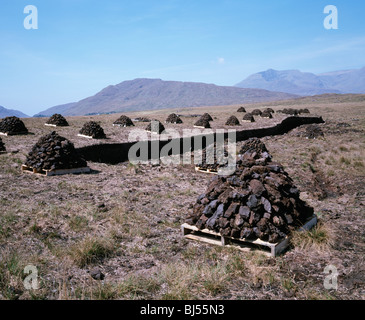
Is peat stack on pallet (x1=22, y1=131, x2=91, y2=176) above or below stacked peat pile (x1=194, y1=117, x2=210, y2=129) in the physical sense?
below

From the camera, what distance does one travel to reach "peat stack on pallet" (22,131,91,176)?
9.67m

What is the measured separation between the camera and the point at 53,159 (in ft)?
32.1

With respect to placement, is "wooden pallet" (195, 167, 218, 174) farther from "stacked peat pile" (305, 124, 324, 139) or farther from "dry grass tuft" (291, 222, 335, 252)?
"stacked peat pile" (305, 124, 324, 139)

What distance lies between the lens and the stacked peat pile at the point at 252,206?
482cm

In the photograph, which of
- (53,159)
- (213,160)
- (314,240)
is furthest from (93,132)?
(314,240)

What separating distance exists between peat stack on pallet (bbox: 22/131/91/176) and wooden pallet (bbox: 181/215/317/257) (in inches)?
234

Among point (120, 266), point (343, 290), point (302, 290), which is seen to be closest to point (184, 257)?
point (120, 266)

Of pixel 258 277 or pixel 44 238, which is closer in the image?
pixel 258 277

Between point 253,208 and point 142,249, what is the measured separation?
1908 mm

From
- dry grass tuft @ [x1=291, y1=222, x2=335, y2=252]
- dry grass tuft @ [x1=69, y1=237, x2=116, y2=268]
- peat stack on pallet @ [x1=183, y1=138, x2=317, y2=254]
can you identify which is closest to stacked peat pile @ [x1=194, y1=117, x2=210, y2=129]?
peat stack on pallet @ [x1=183, y1=138, x2=317, y2=254]

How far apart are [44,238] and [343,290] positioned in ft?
14.9

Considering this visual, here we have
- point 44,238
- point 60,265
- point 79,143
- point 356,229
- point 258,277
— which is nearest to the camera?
point 258,277
